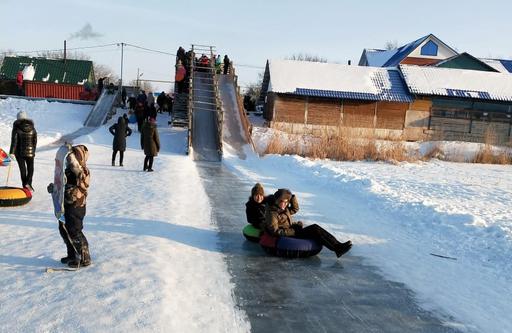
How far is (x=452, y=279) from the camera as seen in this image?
5.71m

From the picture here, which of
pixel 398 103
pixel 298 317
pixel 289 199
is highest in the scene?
pixel 398 103

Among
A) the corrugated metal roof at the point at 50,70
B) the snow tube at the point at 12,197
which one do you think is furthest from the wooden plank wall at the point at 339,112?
the corrugated metal roof at the point at 50,70

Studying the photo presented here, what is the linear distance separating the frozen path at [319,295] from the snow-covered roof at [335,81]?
21735 mm

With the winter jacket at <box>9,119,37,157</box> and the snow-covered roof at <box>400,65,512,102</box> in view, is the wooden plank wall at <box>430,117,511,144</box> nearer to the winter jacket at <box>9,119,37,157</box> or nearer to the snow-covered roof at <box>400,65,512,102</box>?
the snow-covered roof at <box>400,65,512,102</box>

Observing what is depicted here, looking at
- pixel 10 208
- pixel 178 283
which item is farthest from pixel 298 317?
pixel 10 208

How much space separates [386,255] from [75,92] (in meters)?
42.1

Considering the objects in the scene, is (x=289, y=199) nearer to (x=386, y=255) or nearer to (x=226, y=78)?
(x=386, y=255)

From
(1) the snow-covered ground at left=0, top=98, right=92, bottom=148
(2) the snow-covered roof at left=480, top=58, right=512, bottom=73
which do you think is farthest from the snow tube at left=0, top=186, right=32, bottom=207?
(2) the snow-covered roof at left=480, top=58, right=512, bottom=73

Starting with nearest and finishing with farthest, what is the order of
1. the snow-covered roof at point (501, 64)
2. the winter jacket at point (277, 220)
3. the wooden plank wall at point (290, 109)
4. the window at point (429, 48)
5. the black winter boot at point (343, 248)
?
the black winter boot at point (343, 248)
the winter jacket at point (277, 220)
the wooden plank wall at point (290, 109)
the window at point (429, 48)
the snow-covered roof at point (501, 64)

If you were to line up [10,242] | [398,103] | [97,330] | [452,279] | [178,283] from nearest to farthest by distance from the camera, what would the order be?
[97,330] < [178,283] < [452,279] < [10,242] < [398,103]

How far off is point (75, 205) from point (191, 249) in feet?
5.99

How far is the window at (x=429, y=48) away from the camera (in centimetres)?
4473

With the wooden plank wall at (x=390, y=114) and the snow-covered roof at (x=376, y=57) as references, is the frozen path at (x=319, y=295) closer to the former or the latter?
the wooden plank wall at (x=390, y=114)

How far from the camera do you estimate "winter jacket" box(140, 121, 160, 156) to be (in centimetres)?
1276
